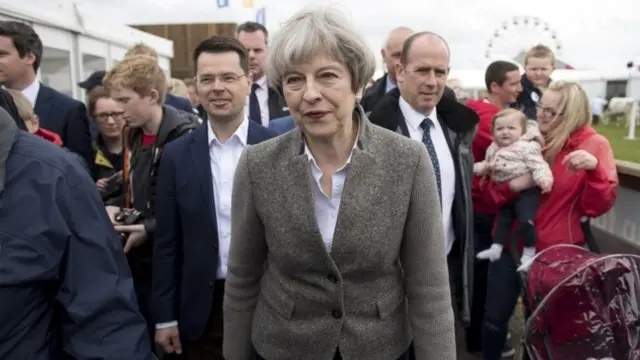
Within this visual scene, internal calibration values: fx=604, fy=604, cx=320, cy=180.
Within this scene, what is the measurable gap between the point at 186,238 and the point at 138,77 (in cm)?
98

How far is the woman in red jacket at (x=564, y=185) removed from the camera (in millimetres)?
3396

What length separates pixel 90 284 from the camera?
1496mm

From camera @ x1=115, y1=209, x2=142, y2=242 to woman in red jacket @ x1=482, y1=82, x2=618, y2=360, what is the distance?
7.25ft

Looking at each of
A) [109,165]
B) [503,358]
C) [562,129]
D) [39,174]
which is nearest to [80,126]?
[109,165]

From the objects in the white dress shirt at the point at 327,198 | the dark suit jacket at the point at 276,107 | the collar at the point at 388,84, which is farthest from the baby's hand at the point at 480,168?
the white dress shirt at the point at 327,198

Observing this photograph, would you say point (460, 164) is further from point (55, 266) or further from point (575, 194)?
point (55, 266)

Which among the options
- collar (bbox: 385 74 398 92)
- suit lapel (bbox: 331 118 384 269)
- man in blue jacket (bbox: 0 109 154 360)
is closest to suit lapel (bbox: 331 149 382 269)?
suit lapel (bbox: 331 118 384 269)

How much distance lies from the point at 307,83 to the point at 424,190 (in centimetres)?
50

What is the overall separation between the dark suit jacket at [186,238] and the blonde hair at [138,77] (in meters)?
0.56

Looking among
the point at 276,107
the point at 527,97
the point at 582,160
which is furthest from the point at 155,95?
the point at 527,97

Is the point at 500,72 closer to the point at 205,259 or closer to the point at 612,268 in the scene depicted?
the point at 612,268

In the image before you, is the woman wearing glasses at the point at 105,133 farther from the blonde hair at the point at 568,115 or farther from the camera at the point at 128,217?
the blonde hair at the point at 568,115

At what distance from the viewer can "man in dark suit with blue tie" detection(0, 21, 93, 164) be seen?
385 cm

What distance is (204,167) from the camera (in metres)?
2.72
